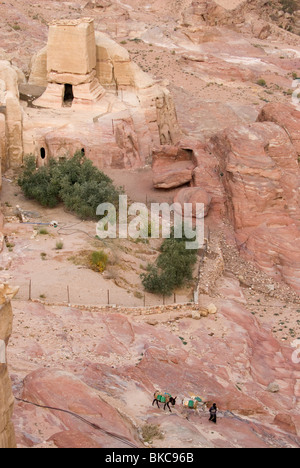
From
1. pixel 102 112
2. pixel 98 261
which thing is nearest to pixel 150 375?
pixel 98 261

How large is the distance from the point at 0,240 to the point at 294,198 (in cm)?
1237

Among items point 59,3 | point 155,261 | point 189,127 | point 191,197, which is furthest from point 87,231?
point 59,3

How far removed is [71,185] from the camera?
104ft

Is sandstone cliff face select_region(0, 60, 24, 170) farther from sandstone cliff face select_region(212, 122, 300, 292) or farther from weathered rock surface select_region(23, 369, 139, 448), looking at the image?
weathered rock surface select_region(23, 369, 139, 448)

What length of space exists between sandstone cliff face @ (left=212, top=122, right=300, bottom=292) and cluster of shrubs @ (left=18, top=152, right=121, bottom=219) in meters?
4.85

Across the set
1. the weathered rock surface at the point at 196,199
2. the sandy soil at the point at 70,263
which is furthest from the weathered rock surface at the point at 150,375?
the weathered rock surface at the point at 196,199

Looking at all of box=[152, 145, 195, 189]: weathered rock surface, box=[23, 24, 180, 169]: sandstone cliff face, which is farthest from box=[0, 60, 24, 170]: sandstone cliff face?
box=[152, 145, 195, 189]: weathered rock surface

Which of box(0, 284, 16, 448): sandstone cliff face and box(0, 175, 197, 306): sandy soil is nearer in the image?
box(0, 284, 16, 448): sandstone cliff face

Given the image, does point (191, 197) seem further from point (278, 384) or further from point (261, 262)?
point (278, 384)

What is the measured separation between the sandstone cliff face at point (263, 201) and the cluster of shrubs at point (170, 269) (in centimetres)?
353

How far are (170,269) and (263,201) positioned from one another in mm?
6611

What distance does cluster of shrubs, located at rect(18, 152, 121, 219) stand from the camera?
100ft

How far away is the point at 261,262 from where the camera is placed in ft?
102

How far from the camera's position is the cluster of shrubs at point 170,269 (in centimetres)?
2684
